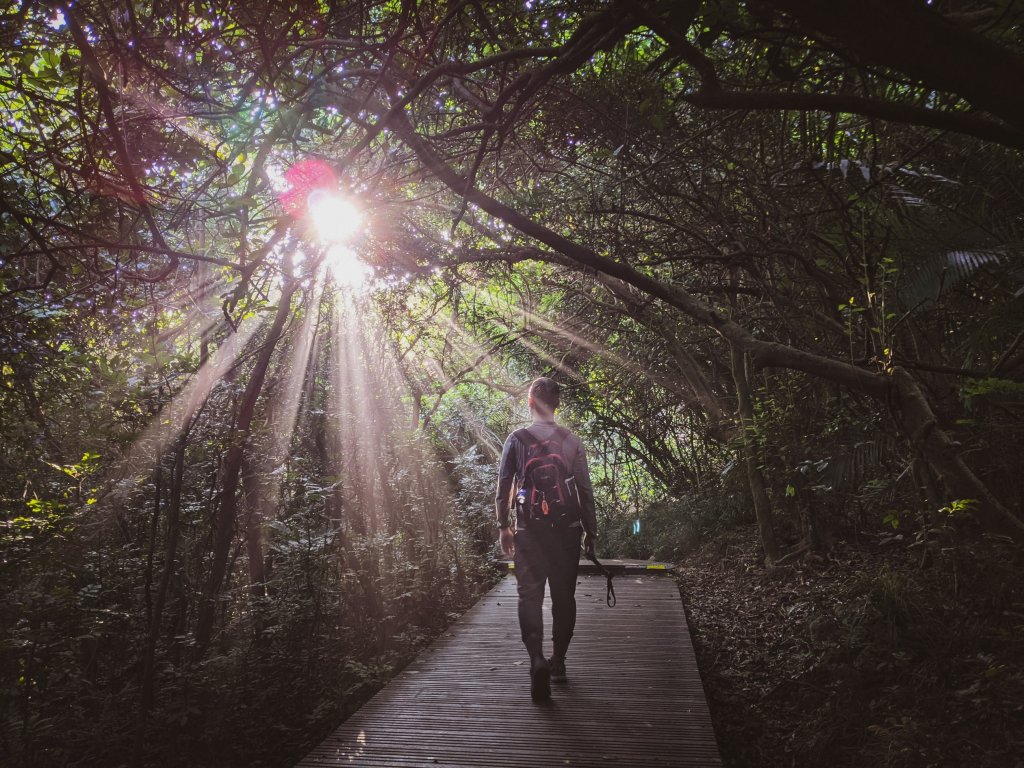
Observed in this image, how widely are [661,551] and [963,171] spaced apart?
862cm

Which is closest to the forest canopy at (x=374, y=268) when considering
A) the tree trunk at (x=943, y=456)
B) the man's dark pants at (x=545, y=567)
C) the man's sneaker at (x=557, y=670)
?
the tree trunk at (x=943, y=456)

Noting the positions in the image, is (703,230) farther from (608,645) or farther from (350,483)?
(350,483)

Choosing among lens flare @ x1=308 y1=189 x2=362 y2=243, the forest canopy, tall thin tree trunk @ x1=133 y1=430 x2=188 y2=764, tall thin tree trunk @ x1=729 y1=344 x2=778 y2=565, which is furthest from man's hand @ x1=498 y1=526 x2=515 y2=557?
tall thin tree trunk @ x1=729 y1=344 x2=778 y2=565

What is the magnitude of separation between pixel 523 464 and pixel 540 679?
1343 millimetres

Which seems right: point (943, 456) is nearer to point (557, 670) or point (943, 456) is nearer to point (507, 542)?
point (507, 542)

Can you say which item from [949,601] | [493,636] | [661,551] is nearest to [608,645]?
[493,636]

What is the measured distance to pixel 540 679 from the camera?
403cm

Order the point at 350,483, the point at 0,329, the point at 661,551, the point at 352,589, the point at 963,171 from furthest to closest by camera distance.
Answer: the point at 661,551 → the point at 350,483 → the point at 352,589 → the point at 963,171 → the point at 0,329

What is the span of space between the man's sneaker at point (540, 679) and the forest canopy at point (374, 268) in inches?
61.7

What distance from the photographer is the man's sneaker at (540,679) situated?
402cm

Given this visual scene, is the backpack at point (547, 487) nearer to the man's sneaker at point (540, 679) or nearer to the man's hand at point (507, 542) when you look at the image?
the man's hand at point (507, 542)

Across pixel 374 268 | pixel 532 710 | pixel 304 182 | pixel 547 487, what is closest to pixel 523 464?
pixel 547 487

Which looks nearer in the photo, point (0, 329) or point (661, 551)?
point (0, 329)

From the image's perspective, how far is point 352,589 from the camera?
20.4 ft
